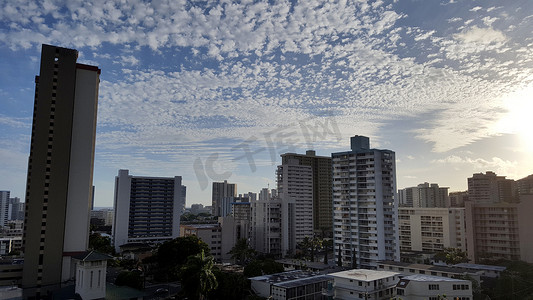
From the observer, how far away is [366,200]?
270 ft

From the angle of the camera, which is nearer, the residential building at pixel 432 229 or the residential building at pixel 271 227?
the residential building at pixel 432 229

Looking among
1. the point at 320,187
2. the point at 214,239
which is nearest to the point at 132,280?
the point at 214,239

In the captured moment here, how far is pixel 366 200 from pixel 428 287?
35.7 m

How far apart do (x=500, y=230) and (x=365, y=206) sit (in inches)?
1472

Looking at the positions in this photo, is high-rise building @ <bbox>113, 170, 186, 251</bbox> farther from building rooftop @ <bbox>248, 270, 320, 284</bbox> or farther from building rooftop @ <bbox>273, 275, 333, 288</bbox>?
building rooftop @ <bbox>273, 275, 333, 288</bbox>

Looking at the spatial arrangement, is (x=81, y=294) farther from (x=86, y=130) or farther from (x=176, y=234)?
(x=176, y=234)

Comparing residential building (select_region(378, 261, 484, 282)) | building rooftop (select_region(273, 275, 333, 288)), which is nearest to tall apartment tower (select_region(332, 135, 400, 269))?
residential building (select_region(378, 261, 484, 282))

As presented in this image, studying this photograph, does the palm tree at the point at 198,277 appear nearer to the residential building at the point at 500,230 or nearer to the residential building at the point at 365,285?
the residential building at the point at 365,285

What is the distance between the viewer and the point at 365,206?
82.4 m

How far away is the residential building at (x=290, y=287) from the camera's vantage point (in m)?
48.9

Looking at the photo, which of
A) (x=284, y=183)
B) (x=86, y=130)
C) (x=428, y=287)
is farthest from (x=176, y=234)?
(x=428, y=287)

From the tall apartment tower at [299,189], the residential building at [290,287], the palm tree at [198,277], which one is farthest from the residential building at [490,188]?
the palm tree at [198,277]

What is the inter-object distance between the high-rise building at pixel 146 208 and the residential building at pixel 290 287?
279ft

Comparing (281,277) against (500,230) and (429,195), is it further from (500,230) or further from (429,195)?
(429,195)
